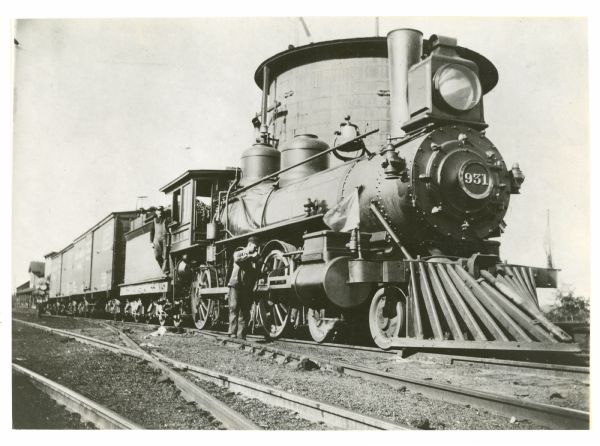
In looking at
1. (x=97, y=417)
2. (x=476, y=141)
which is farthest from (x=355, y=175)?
(x=97, y=417)

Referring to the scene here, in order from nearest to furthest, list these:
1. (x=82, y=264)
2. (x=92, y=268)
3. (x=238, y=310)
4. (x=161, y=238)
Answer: (x=238, y=310) → (x=161, y=238) → (x=92, y=268) → (x=82, y=264)

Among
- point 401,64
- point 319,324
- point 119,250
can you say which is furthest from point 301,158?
point 119,250

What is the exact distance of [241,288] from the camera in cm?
792

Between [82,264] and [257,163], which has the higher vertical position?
[257,163]

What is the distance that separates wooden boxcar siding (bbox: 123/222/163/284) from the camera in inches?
489

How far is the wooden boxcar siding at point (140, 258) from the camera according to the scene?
12414 mm

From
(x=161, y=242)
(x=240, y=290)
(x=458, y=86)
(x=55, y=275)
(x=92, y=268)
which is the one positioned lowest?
(x=240, y=290)

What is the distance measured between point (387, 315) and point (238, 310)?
286cm

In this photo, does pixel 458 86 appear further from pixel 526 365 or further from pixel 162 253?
pixel 162 253

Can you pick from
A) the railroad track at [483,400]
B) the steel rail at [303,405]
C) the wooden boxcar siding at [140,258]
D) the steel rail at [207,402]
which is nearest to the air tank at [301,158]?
the steel rail at [207,402]

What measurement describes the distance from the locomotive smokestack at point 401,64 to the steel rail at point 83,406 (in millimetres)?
4289

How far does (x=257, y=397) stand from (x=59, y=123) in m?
3.54

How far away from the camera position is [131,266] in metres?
14.1

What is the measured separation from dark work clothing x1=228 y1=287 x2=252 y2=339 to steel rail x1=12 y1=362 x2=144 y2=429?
345 centimetres
